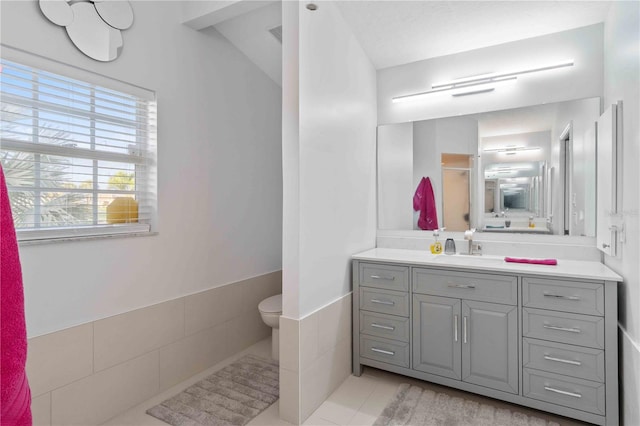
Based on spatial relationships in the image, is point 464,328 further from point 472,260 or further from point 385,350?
point 385,350

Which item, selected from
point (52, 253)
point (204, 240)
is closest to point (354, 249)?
point (204, 240)

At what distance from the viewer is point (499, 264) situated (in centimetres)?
212

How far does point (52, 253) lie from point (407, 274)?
200cm

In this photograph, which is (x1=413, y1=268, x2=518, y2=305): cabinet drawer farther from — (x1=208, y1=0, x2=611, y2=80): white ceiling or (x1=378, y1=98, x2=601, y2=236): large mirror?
(x1=208, y1=0, x2=611, y2=80): white ceiling

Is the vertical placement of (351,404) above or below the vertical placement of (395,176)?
below

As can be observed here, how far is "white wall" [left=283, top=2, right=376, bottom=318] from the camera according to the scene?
1.97 m

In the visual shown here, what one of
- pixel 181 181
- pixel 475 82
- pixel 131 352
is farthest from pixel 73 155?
pixel 475 82

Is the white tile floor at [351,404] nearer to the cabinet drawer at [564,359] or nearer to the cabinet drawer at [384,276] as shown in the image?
the cabinet drawer at [564,359]

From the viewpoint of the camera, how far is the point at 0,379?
0.64 meters

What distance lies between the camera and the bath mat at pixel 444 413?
1922 millimetres

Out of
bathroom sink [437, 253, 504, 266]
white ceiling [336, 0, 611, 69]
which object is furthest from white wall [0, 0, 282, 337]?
bathroom sink [437, 253, 504, 266]

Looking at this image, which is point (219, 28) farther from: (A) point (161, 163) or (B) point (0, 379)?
(B) point (0, 379)

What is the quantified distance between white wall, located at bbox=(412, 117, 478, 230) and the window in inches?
77.7

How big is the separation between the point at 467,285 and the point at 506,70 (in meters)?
1.62
